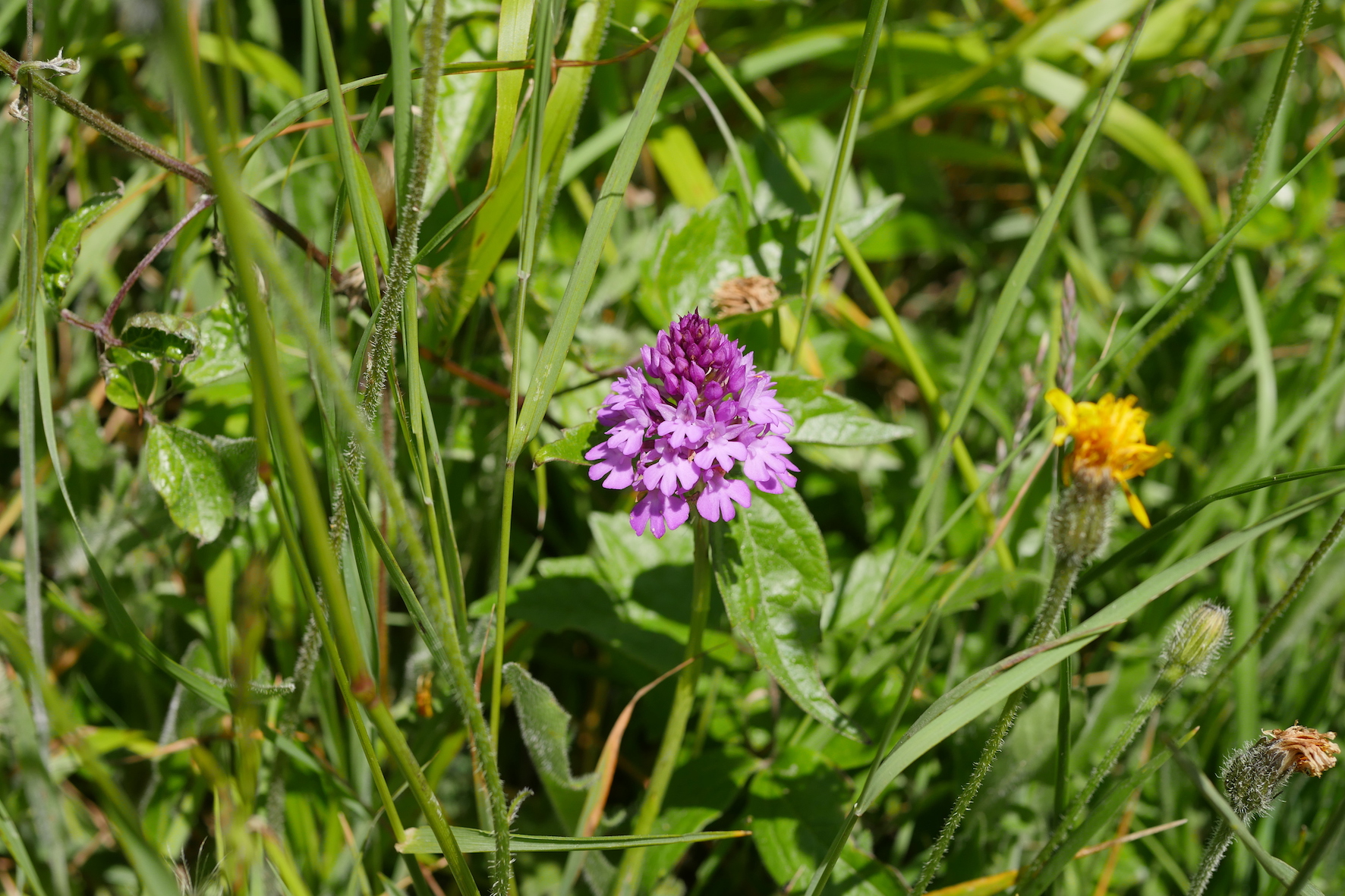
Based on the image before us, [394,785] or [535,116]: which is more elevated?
[535,116]

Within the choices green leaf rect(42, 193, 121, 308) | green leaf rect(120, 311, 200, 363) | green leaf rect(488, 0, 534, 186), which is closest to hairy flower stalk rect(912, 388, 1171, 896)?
green leaf rect(488, 0, 534, 186)

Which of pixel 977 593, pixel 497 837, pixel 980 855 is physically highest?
pixel 977 593

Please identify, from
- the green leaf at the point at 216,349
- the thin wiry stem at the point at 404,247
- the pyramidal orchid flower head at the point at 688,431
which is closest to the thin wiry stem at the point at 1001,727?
Result: the pyramidal orchid flower head at the point at 688,431

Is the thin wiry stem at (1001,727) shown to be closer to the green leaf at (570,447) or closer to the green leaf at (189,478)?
the green leaf at (570,447)

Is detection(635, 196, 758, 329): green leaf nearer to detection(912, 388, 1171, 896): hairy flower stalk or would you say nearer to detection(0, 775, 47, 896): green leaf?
detection(912, 388, 1171, 896): hairy flower stalk

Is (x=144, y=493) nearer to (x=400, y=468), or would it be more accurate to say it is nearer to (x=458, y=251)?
(x=400, y=468)

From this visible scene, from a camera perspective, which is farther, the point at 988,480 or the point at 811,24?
the point at 811,24

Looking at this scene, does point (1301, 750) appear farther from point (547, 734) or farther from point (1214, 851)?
point (547, 734)

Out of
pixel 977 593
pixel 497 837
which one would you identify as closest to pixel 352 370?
pixel 497 837

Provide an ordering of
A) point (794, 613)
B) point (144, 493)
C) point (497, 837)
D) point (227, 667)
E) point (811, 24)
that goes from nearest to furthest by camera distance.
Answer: point (497, 837), point (794, 613), point (227, 667), point (144, 493), point (811, 24)
